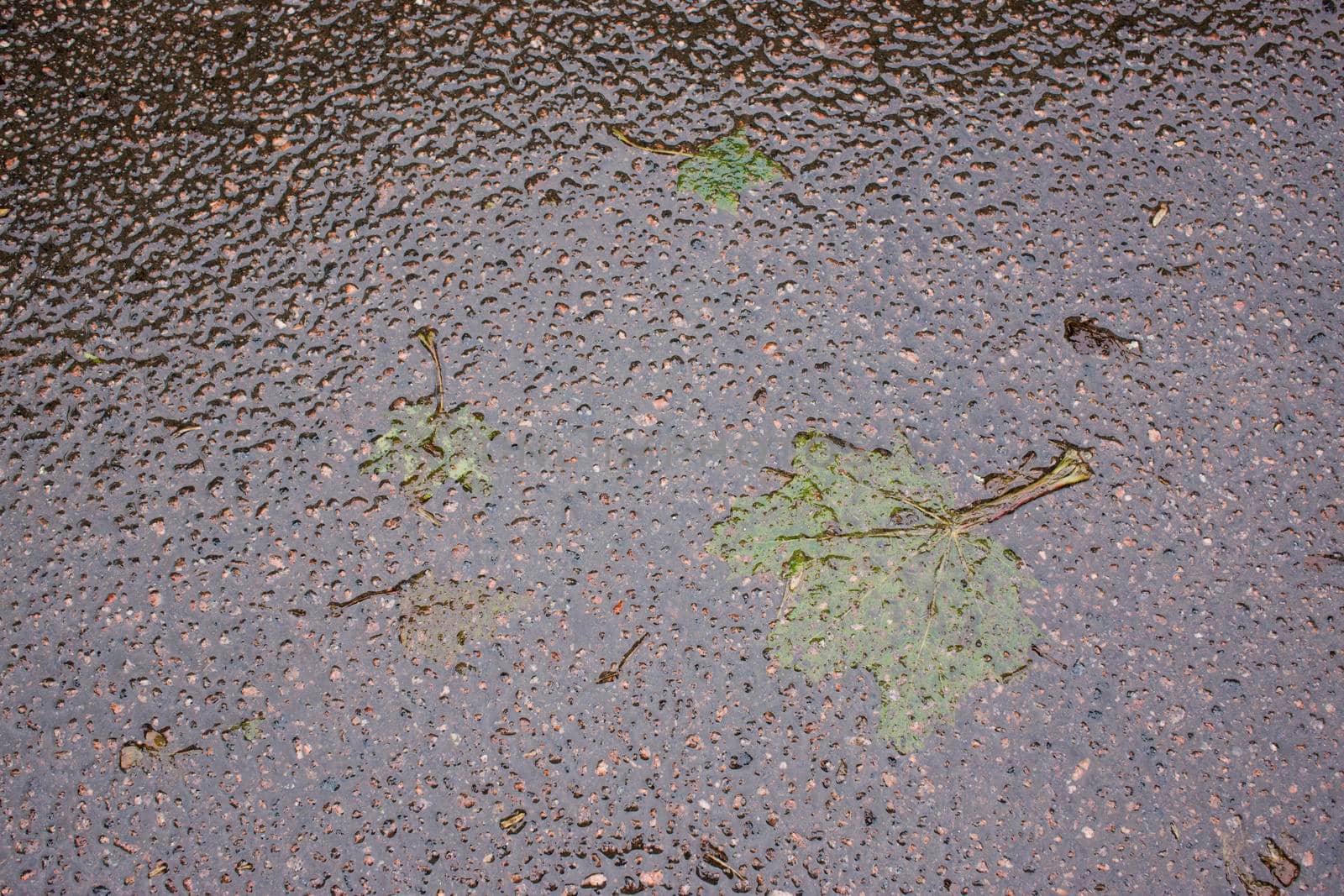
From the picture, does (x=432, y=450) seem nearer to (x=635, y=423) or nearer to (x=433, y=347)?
(x=433, y=347)

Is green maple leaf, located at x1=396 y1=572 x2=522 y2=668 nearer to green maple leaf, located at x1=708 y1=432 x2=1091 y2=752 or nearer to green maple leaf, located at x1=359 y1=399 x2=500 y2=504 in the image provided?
green maple leaf, located at x1=359 y1=399 x2=500 y2=504

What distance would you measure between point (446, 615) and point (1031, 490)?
1267 millimetres

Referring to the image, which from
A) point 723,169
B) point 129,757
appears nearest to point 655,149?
point 723,169

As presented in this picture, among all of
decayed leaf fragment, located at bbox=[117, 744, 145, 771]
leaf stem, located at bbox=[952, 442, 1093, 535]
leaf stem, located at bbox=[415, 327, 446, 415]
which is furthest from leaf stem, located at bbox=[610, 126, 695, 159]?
decayed leaf fragment, located at bbox=[117, 744, 145, 771]

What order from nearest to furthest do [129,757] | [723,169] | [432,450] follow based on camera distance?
[129,757] < [432,450] < [723,169]

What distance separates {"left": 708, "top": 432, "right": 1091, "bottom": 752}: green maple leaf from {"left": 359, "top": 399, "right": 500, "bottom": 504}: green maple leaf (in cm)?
53

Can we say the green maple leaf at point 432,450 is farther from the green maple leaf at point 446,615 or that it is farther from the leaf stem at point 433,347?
the green maple leaf at point 446,615

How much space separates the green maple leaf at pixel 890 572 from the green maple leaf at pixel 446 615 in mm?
479

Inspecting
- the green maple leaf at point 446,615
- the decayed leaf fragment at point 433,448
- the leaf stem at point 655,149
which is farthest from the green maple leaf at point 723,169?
the green maple leaf at point 446,615

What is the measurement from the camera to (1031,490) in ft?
6.02

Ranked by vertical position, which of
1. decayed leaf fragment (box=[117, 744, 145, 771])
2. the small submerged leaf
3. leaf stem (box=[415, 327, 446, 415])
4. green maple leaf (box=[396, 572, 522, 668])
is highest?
the small submerged leaf

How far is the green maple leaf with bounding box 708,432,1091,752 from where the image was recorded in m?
1.75

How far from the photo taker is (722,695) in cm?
173

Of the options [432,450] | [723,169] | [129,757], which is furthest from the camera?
[723,169]
